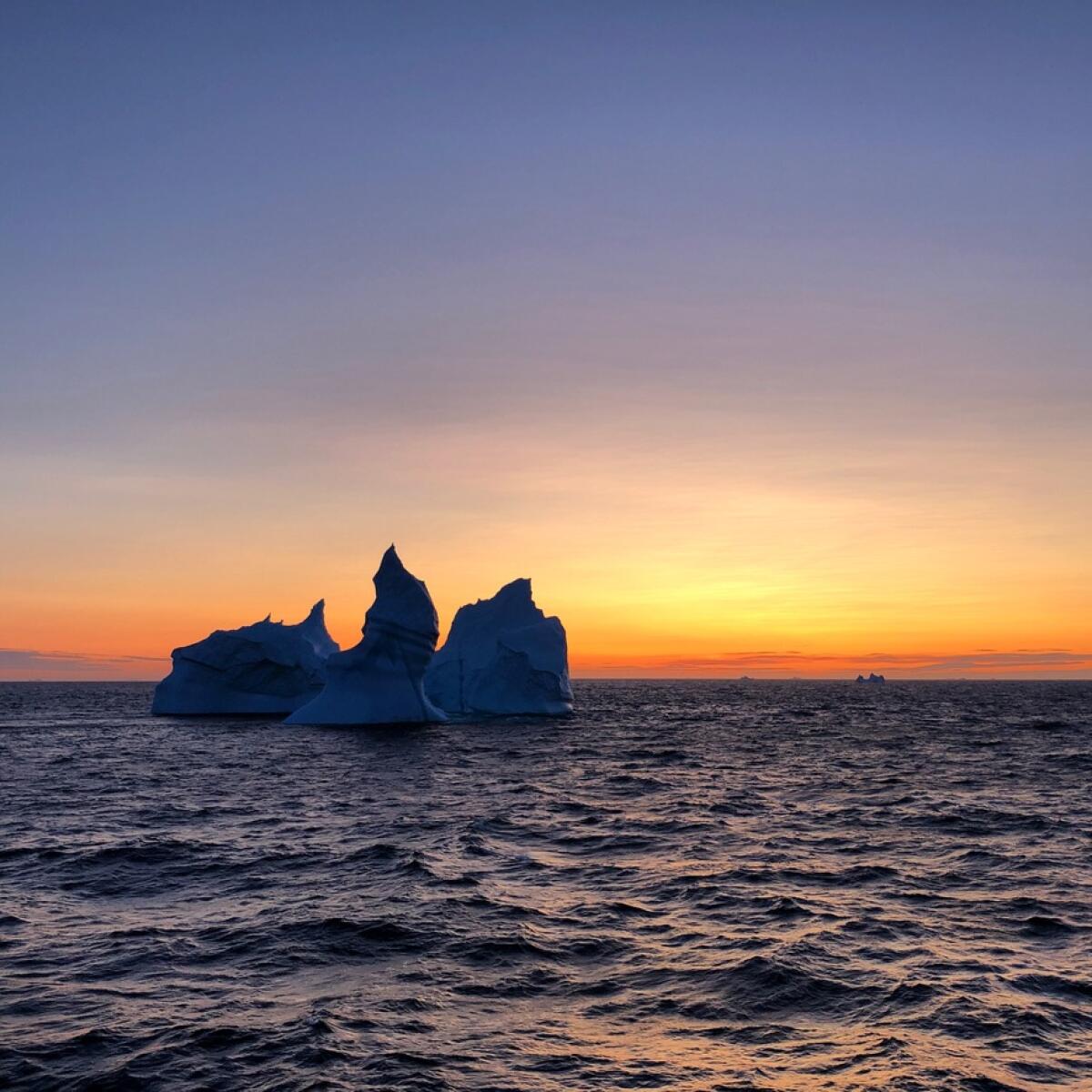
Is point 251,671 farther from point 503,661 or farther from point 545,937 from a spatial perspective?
point 545,937

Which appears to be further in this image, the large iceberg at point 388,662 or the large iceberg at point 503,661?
the large iceberg at point 503,661

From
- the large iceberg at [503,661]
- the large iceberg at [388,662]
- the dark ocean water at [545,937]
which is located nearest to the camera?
the dark ocean water at [545,937]

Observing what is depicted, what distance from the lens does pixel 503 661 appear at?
63875 millimetres

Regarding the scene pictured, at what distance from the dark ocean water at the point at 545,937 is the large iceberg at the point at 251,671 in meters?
32.2

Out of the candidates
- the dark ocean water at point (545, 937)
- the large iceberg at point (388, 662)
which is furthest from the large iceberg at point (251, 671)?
the dark ocean water at point (545, 937)

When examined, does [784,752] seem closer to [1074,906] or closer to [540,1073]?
[1074,906]

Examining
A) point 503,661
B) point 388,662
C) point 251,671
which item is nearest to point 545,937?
point 388,662

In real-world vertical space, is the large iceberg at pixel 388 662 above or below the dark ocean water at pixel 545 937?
above

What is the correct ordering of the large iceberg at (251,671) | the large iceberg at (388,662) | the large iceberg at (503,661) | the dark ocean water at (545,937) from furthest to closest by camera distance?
the large iceberg at (503,661) < the large iceberg at (251,671) < the large iceberg at (388,662) < the dark ocean water at (545,937)

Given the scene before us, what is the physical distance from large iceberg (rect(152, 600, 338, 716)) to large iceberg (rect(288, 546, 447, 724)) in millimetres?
7230

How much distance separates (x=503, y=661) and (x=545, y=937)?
5103 centimetres

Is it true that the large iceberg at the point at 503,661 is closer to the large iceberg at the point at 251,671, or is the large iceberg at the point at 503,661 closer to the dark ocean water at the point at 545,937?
the large iceberg at the point at 251,671

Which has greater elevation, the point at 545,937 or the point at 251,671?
the point at 251,671

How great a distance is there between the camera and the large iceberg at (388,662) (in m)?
51.6
